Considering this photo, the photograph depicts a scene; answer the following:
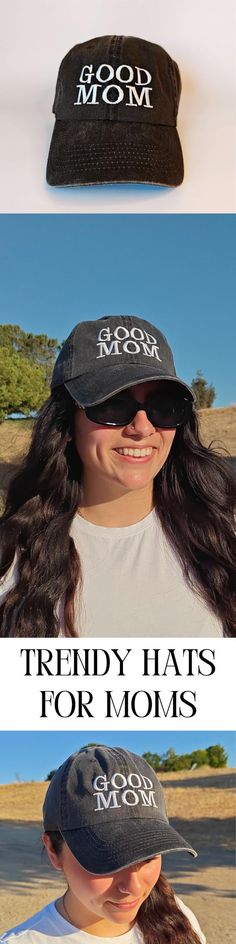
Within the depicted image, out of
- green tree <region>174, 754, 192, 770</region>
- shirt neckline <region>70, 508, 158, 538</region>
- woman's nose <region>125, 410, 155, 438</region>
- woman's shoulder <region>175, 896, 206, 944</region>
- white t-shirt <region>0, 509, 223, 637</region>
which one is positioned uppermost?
woman's nose <region>125, 410, 155, 438</region>

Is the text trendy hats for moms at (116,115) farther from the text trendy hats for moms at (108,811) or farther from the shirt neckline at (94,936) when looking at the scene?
the shirt neckline at (94,936)

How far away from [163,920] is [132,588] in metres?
0.71

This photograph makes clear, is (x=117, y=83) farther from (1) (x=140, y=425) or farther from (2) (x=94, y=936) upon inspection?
(2) (x=94, y=936)

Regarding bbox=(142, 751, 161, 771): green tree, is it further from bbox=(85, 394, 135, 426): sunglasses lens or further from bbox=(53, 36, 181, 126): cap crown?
bbox=(53, 36, 181, 126): cap crown

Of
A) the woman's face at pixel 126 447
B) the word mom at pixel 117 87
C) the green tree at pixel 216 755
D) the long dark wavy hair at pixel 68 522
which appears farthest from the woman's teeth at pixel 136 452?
the word mom at pixel 117 87

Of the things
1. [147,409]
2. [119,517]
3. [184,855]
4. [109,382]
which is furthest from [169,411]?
[184,855]

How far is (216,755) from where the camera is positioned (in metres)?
2.88

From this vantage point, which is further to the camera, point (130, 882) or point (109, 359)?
point (109, 359)

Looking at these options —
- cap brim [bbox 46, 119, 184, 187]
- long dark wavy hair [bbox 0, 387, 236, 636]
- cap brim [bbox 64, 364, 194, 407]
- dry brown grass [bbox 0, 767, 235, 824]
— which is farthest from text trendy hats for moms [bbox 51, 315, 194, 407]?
dry brown grass [bbox 0, 767, 235, 824]

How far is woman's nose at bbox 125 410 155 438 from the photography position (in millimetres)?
2541

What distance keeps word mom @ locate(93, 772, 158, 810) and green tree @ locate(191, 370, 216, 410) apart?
0.85 metres

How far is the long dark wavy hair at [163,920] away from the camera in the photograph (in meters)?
2.54

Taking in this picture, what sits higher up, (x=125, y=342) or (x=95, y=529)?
(x=125, y=342)

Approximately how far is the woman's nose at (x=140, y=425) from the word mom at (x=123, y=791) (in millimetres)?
696
